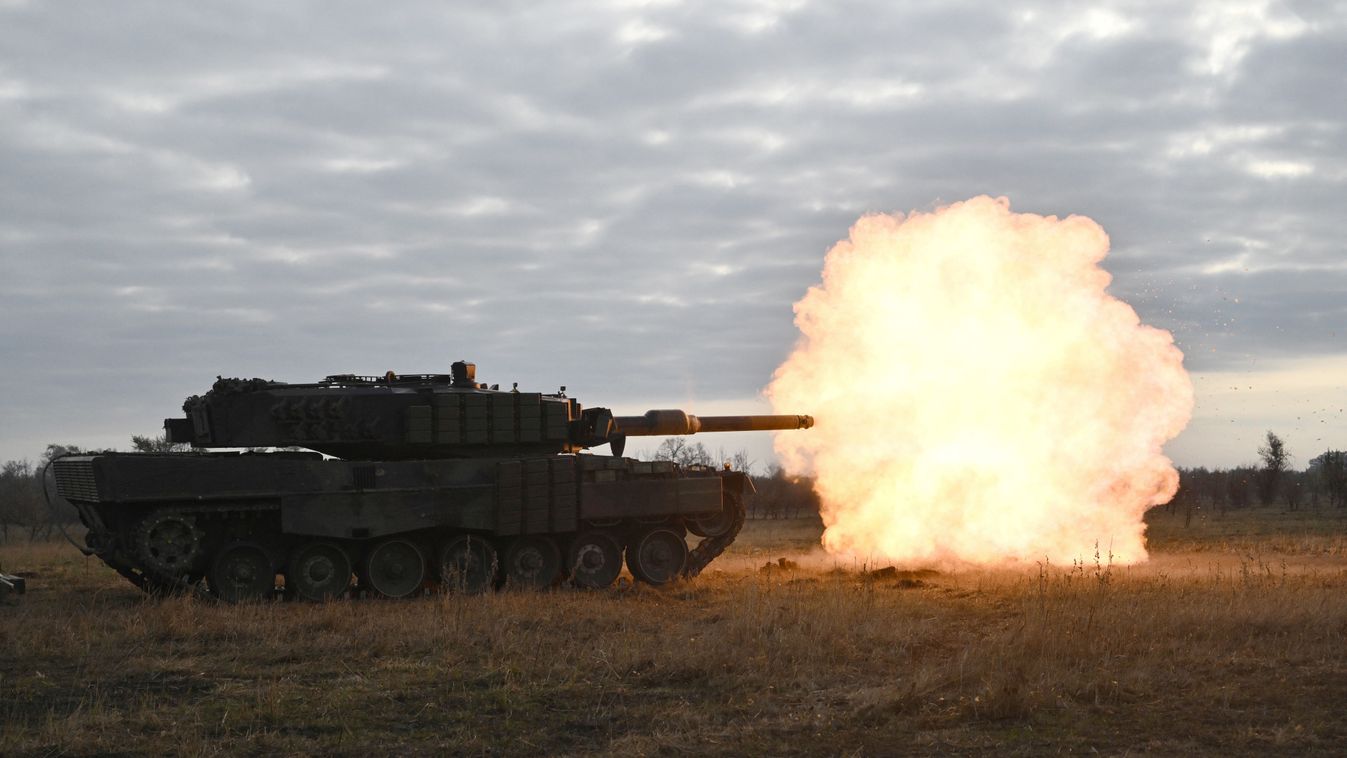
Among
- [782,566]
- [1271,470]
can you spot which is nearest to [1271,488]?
[1271,470]

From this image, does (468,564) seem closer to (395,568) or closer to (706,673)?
(395,568)

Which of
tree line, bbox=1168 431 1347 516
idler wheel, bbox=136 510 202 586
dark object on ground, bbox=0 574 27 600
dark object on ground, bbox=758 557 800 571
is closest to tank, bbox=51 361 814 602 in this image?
idler wheel, bbox=136 510 202 586

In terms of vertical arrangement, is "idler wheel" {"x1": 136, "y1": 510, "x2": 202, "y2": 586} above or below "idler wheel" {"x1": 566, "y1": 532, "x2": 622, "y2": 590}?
above

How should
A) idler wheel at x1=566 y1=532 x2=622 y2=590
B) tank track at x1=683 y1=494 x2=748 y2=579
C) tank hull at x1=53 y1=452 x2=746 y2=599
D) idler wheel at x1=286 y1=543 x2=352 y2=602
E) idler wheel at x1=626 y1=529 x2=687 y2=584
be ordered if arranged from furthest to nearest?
tank track at x1=683 y1=494 x2=748 y2=579 → idler wheel at x1=626 y1=529 x2=687 y2=584 → idler wheel at x1=566 y1=532 x2=622 y2=590 → idler wheel at x1=286 y1=543 x2=352 y2=602 → tank hull at x1=53 y1=452 x2=746 y2=599

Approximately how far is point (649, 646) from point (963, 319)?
13464 mm

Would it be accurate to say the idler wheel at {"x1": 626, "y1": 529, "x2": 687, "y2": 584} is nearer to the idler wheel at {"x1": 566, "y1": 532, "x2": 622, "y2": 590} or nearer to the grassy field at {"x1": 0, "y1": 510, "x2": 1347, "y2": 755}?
the idler wheel at {"x1": 566, "y1": 532, "x2": 622, "y2": 590}

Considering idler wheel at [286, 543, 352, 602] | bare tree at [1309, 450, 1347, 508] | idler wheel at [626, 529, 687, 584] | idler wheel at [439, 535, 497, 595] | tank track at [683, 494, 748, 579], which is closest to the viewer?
idler wheel at [286, 543, 352, 602]

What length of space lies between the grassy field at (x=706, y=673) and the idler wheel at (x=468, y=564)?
1701 mm

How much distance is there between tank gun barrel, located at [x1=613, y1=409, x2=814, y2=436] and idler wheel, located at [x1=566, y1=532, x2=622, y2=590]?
84.3 inches

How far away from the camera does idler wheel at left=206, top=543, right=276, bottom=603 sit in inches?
711

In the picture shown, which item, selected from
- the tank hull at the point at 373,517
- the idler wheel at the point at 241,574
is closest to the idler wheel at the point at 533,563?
the tank hull at the point at 373,517

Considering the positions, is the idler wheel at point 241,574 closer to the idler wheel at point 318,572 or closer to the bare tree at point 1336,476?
the idler wheel at point 318,572

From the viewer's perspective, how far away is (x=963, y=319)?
2430 centimetres

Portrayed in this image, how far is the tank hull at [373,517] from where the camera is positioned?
17.8m
